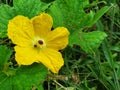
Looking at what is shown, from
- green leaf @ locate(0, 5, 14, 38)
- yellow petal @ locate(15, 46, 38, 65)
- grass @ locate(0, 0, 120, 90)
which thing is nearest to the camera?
yellow petal @ locate(15, 46, 38, 65)

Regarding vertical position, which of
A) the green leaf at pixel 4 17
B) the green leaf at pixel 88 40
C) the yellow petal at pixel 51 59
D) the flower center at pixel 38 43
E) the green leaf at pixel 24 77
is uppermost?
the green leaf at pixel 4 17

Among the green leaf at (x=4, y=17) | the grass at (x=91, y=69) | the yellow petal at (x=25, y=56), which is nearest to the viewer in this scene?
the yellow petal at (x=25, y=56)

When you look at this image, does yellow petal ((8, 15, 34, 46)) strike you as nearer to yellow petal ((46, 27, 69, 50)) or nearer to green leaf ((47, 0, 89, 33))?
yellow petal ((46, 27, 69, 50))

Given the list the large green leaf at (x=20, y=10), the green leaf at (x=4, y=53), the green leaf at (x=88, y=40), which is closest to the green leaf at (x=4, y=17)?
the large green leaf at (x=20, y=10)

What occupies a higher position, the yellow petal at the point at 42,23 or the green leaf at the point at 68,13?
the green leaf at the point at 68,13

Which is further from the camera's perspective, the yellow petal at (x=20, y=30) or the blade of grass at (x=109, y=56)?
the blade of grass at (x=109, y=56)

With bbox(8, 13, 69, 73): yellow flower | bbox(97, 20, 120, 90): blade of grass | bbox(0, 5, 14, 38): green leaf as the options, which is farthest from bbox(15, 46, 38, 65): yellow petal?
bbox(97, 20, 120, 90): blade of grass

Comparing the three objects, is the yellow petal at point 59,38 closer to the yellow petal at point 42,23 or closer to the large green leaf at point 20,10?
the yellow petal at point 42,23
